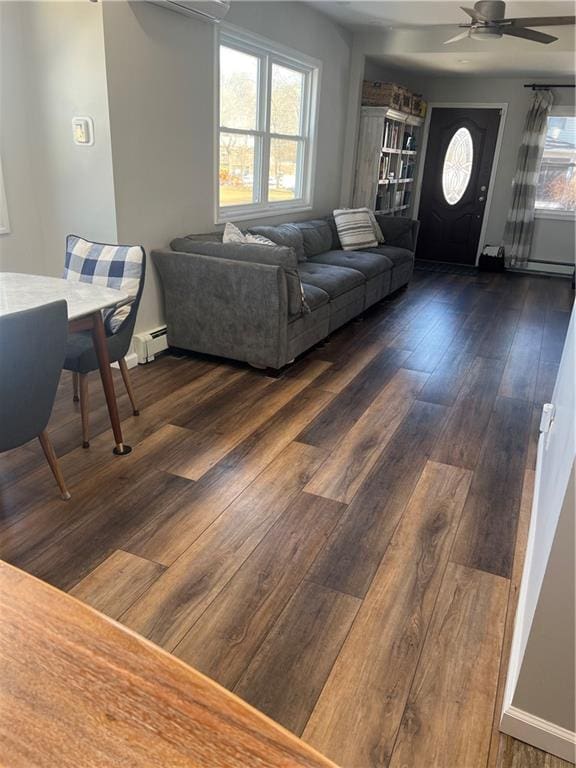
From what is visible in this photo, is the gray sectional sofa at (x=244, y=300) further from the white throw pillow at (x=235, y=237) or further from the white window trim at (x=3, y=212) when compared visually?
the white window trim at (x=3, y=212)

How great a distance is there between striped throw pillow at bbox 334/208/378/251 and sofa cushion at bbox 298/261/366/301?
91cm

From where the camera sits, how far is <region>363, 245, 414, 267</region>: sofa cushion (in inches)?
219

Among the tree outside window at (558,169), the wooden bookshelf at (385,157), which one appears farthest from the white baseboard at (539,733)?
the tree outside window at (558,169)

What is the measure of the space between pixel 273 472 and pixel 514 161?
264 inches

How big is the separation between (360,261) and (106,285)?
2.79m

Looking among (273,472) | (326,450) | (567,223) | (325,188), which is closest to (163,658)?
(273,472)

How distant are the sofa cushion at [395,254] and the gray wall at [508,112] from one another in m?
2.62

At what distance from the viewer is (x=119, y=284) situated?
2729mm

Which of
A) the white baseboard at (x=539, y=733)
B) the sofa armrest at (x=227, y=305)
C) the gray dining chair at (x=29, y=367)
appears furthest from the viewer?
the sofa armrest at (x=227, y=305)

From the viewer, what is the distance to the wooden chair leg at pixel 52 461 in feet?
7.04

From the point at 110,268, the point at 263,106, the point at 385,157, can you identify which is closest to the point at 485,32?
the point at 263,106

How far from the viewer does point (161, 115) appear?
3.50 meters

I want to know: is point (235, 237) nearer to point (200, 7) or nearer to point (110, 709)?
point (200, 7)

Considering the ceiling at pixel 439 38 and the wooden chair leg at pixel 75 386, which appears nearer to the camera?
the wooden chair leg at pixel 75 386
